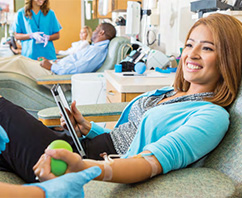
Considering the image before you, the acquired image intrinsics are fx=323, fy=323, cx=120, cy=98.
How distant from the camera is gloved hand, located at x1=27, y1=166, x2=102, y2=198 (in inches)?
22.7

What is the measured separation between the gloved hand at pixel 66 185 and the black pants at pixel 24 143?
0.62 metres

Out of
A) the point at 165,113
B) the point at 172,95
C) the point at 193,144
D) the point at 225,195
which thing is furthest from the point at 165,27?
the point at 225,195

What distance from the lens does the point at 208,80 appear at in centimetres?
118

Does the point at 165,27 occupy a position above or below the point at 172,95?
above

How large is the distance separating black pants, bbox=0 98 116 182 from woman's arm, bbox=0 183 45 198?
67 centimetres

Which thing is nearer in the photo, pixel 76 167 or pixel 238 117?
pixel 76 167

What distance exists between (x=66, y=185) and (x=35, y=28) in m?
3.46

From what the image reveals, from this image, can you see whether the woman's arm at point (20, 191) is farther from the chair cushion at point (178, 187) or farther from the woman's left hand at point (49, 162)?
the chair cushion at point (178, 187)

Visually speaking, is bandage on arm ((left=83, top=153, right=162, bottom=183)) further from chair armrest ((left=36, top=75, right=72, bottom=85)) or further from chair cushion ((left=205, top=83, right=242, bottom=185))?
chair armrest ((left=36, top=75, right=72, bottom=85))

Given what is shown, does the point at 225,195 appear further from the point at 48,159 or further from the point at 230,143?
the point at 48,159

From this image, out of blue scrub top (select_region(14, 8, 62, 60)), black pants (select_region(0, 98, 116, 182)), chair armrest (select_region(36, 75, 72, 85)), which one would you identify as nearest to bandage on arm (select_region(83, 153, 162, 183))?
black pants (select_region(0, 98, 116, 182))

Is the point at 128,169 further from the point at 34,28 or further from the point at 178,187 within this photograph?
the point at 34,28

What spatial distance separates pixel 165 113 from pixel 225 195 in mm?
423

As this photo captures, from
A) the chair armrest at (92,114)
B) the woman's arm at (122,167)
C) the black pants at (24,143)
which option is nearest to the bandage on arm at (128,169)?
the woman's arm at (122,167)
